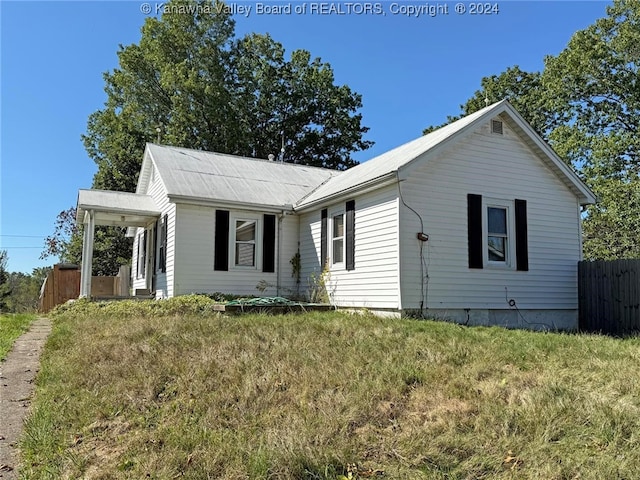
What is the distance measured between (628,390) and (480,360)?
1492mm

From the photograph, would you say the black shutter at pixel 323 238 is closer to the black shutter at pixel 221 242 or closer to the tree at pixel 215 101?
the black shutter at pixel 221 242

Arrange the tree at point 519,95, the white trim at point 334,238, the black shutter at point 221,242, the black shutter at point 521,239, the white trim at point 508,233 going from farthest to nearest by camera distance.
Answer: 1. the tree at point 519,95
2. the black shutter at point 221,242
3. the white trim at point 334,238
4. the black shutter at point 521,239
5. the white trim at point 508,233

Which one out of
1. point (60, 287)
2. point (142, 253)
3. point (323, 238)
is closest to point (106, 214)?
point (142, 253)

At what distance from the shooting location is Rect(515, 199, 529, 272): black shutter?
36.4 feet

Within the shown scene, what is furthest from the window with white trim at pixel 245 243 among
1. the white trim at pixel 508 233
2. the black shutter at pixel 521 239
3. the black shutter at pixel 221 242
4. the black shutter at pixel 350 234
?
the black shutter at pixel 521 239

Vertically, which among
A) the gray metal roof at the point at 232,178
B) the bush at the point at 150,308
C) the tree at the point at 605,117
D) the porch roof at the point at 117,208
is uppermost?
the tree at the point at 605,117

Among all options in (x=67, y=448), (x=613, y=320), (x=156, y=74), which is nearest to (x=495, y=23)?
(x=613, y=320)

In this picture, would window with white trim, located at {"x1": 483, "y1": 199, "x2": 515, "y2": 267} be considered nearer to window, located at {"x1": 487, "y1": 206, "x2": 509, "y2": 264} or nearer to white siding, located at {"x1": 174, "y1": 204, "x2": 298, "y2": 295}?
window, located at {"x1": 487, "y1": 206, "x2": 509, "y2": 264}

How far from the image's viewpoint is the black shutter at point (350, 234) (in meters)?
11.4

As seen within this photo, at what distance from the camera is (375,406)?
4195mm

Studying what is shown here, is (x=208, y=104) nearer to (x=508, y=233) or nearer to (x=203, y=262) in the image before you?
(x=203, y=262)

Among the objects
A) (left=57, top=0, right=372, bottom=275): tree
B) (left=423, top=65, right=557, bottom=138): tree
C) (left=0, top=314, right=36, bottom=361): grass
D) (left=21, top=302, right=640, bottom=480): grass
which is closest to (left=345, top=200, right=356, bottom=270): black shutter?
(left=21, top=302, right=640, bottom=480): grass

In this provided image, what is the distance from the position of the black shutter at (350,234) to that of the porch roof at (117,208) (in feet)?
20.0

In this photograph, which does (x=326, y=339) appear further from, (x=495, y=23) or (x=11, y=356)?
(x=495, y=23)
